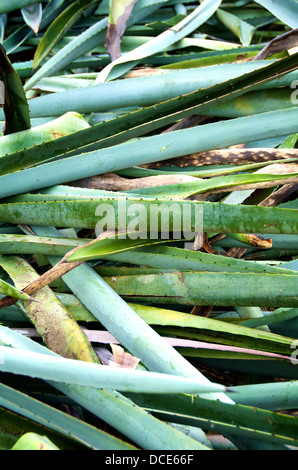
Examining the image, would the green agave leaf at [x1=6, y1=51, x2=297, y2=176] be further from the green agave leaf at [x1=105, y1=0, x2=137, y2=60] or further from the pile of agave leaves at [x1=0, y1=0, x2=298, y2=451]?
the green agave leaf at [x1=105, y1=0, x2=137, y2=60]

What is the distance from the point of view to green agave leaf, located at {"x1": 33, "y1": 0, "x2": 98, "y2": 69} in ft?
4.34

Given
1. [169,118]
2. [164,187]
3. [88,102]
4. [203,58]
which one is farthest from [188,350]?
[203,58]

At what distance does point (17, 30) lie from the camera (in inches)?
57.4

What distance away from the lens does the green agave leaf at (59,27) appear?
4.34 ft

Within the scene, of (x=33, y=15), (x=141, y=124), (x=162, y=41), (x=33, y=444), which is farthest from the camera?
(x=33, y=15)

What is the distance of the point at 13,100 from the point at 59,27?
0.52 metres

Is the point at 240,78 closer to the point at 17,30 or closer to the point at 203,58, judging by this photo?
the point at 203,58

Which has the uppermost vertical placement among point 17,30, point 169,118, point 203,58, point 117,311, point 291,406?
point 17,30

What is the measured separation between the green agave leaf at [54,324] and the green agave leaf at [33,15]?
0.86 metres

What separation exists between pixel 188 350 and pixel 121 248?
0.20m

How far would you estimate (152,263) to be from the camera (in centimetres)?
88
